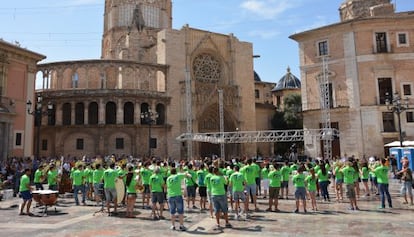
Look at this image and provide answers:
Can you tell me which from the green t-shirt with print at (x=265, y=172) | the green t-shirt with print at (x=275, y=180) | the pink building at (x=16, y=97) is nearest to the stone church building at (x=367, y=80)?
the green t-shirt with print at (x=265, y=172)

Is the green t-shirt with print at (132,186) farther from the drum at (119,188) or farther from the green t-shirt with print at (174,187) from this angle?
the green t-shirt with print at (174,187)

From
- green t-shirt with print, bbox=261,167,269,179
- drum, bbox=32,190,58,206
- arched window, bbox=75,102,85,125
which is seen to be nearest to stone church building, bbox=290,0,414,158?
green t-shirt with print, bbox=261,167,269,179

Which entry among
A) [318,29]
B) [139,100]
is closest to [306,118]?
[318,29]

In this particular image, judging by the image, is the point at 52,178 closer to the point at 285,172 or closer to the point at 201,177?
the point at 201,177

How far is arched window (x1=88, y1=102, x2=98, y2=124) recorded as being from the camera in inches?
1404

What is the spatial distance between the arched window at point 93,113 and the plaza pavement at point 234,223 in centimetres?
2374

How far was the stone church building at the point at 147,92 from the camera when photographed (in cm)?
3431

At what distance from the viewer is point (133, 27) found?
46156 mm

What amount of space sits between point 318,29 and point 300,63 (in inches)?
136

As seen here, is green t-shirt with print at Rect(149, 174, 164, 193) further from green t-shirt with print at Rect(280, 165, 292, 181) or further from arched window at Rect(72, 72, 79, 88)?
arched window at Rect(72, 72, 79, 88)

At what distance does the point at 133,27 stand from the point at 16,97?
23.2 meters

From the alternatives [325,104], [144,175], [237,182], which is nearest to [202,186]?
[144,175]

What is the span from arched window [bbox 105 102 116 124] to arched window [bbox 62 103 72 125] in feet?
12.1

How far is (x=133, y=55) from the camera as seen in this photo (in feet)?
146
